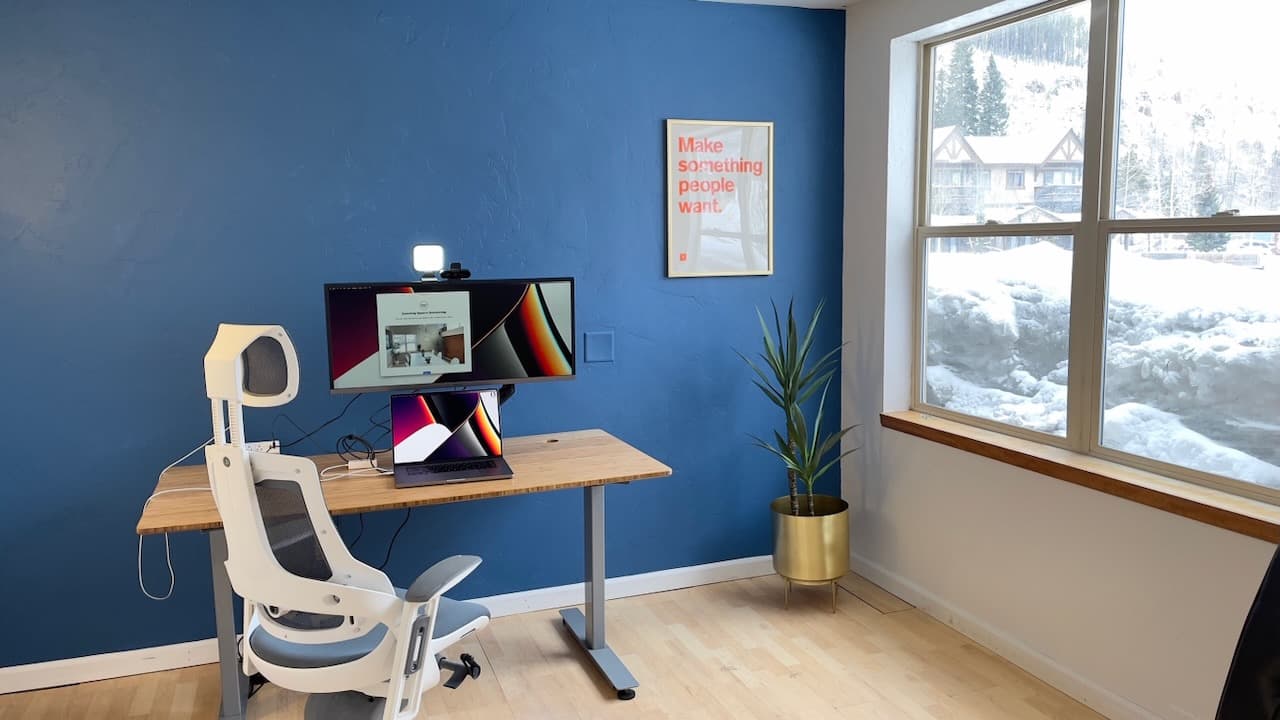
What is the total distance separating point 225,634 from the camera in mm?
2906

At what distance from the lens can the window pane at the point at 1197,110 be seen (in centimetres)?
266

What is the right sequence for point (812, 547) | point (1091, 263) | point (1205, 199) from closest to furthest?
point (1205, 199) → point (1091, 263) → point (812, 547)

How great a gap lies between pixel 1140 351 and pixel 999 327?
0.62m

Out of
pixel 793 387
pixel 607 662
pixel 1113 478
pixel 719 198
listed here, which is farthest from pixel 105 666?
pixel 1113 478

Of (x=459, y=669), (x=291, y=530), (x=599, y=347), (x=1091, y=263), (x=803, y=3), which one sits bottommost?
(x=459, y=669)

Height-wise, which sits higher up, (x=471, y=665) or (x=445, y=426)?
(x=445, y=426)

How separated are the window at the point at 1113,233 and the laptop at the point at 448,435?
1.83m

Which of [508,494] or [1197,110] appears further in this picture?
[508,494]

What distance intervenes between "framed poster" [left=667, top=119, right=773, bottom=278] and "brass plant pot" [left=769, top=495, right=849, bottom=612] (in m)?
1.05

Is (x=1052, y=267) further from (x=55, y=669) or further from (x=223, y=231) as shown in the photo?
(x=55, y=669)

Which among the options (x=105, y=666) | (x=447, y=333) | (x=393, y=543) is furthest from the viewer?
(x=393, y=543)

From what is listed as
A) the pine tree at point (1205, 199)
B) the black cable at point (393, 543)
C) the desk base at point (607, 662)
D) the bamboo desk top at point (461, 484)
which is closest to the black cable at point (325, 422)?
the bamboo desk top at point (461, 484)

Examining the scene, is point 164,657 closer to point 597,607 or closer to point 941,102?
point 597,607

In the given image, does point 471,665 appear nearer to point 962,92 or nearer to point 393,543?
point 393,543
